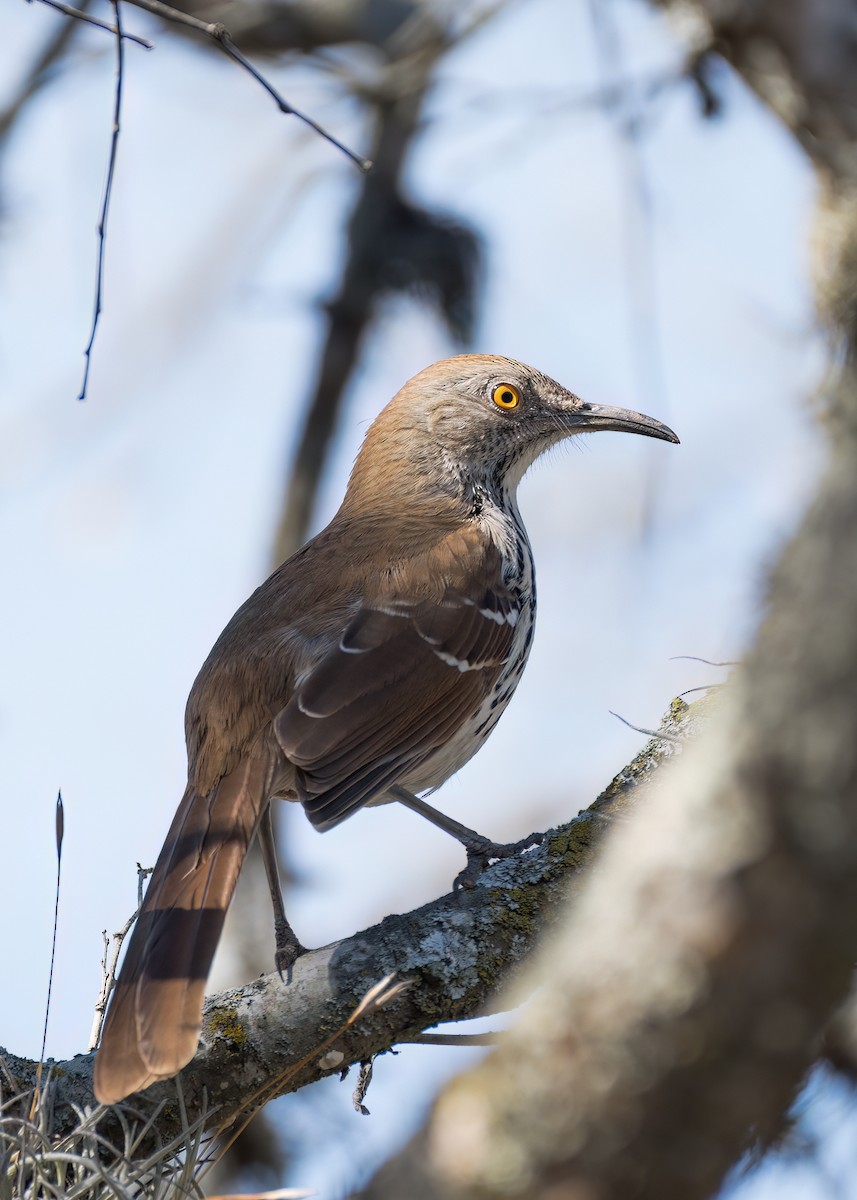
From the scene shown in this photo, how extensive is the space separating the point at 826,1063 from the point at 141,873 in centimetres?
167

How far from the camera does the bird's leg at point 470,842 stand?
359 cm

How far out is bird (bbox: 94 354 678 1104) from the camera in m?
2.94

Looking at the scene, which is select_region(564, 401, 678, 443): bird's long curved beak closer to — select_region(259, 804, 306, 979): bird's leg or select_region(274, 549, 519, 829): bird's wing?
select_region(274, 549, 519, 829): bird's wing

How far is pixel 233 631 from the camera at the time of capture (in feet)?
12.8

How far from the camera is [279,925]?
3.45 metres

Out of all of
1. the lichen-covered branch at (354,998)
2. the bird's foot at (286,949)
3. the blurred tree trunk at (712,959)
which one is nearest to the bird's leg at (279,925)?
the bird's foot at (286,949)

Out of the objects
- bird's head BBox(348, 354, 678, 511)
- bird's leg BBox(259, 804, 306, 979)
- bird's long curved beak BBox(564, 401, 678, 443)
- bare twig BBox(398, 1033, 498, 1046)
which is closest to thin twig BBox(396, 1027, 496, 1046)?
bare twig BBox(398, 1033, 498, 1046)

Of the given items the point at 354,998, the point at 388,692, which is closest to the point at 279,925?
the point at 354,998

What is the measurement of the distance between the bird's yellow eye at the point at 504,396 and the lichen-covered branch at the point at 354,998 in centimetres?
218

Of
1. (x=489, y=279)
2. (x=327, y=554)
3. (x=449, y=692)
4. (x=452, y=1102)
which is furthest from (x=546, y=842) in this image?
(x=489, y=279)

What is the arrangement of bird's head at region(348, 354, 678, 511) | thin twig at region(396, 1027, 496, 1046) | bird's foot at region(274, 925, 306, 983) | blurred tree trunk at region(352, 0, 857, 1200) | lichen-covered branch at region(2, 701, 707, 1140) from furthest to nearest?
bird's head at region(348, 354, 678, 511), bird's foot at region(274, 925, 306, 983), lichen-covered branch at region(2, 701, 707, 1140), thin twig at region(396, 1027, 496, 1046), blurred tree trunk at region(352, 0, 857, 1200)

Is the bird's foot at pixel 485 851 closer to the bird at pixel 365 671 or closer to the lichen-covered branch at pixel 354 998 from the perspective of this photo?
the bird at pixel 365 671

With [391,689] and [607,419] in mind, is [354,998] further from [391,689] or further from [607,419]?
[607,419]

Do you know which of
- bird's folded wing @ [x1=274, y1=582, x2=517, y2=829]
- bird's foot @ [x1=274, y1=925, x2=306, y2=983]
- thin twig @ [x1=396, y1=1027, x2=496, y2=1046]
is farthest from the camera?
bird's folded wing @ [x1=274, y1=582, x2=517, y2=829]
